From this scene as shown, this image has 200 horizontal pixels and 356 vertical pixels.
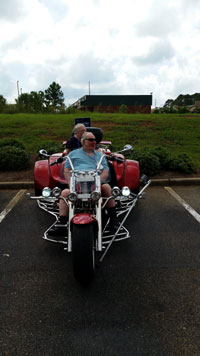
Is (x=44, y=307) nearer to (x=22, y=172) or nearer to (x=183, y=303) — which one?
(x=183, y=303)

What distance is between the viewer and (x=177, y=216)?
4672mm

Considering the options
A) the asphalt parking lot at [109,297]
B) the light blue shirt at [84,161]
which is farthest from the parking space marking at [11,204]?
the light blue shirt at [84,161]

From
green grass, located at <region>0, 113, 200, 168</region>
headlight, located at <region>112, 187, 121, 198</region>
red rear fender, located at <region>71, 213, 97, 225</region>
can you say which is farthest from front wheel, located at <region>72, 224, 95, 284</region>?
green grass, located at <region>0, 113, 200, 168</region>

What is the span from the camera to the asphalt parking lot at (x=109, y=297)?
6.84 ft

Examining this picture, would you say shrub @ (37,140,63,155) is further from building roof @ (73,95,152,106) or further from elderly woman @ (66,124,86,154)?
building roof @ (73,95,152,106)

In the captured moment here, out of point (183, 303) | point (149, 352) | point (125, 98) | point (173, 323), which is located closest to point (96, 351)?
point (149, 352)

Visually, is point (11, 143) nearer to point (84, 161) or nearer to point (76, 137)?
point (76, 137)

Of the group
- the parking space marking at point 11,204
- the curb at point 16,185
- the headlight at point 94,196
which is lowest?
the parking space marking at point 11,204

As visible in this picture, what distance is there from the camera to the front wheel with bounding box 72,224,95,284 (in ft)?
8.54

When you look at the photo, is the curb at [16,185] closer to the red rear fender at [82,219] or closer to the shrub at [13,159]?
the shrub at [13,159]

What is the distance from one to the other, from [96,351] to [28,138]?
9271mm

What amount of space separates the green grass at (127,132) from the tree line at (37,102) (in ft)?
23.6

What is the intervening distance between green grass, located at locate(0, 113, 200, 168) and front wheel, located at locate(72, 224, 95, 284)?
6220 millimetres

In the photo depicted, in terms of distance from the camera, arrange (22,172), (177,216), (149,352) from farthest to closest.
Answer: (22,172), (177,216), (149,352)
